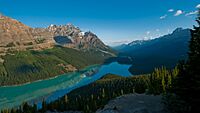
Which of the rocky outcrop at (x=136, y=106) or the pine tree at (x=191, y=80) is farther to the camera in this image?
the rocky outcrop at (x=136, y=106)

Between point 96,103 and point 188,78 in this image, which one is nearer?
point 188,78

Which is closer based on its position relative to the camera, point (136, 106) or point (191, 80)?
point (191, 80)

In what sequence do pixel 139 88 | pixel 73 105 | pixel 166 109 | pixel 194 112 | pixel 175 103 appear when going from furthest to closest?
pixel 73 105
pixel 139 88
pixel 166 109
pixel 175 103
pixel 194 112

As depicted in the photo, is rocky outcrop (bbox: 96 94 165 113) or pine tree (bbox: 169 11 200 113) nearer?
pine tree (bbox: 169 11 200 113)

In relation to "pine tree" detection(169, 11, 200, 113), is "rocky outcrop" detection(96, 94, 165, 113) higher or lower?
lower

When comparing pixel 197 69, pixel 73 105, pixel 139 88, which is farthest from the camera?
pixel 73 105

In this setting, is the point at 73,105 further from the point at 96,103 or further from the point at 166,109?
the point at 166,109

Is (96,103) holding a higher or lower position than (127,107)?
lower

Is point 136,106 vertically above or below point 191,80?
below

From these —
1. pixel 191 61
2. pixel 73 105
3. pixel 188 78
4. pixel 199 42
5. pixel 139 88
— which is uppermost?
pixel 199 42

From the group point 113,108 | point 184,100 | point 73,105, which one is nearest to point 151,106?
point 113,108

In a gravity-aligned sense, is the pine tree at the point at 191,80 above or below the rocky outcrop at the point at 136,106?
above
